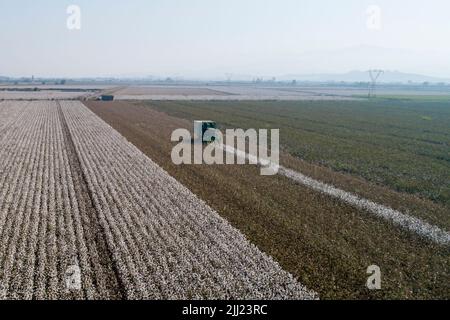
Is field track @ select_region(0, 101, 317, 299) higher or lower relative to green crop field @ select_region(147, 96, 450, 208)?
lower

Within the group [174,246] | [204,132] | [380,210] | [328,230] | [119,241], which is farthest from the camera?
[204,132]

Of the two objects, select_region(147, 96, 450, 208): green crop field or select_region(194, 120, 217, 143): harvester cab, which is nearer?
select_region(147, 96, 450, 208): green crop field

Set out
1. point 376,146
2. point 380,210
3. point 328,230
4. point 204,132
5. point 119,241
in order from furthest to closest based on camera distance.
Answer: point 376,146 → point 204,132 → point 380,210 → point 328,230 → point 119,241

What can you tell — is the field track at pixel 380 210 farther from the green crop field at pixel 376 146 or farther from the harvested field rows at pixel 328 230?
the green crop field at pixel 376 146

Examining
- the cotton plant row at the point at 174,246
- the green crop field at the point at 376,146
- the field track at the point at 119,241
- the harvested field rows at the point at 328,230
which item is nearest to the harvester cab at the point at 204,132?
the green crop field at the point at 376,146

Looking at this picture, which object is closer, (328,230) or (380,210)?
(328,230)

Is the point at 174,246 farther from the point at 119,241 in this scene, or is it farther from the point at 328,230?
the point at 328,230

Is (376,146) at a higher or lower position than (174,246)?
higher

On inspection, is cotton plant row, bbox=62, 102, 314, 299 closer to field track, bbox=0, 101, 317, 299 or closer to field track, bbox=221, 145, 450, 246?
field track, bbox=0, 101, 317, 299

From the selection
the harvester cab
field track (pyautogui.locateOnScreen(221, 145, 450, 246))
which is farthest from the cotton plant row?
the harvester cab

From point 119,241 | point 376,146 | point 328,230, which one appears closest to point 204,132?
point 376,146
